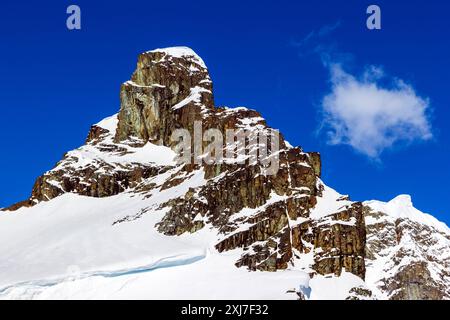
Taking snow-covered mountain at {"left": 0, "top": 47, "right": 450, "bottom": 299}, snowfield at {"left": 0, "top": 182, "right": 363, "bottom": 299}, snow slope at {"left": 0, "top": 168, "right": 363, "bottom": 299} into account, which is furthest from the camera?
snow-covered mountain at {"left": 0, "top": 47, "right": 450, "bottom": 299}

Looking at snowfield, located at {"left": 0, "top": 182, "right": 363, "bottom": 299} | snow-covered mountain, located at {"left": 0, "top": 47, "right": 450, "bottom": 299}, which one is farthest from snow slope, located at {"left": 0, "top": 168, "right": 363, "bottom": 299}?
snow-covered mountain, located at {"left": 0, "top": 47, "right": 450, "bottom": 299}

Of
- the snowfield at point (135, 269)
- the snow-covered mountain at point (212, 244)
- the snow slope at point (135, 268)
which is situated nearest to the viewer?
the snowfield at point (135, 269)

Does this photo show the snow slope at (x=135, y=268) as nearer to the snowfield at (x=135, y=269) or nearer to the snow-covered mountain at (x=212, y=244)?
the snowfield at (x=135, y=269)

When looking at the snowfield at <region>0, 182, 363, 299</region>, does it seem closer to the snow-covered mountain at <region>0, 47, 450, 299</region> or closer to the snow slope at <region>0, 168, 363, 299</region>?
the snow slope at <region>0, 168, 363, 299</region>

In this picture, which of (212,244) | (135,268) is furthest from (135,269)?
(212,244)

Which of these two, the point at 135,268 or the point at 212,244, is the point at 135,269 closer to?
the point at 135,268

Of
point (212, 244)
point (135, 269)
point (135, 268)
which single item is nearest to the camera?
point (135, 269)

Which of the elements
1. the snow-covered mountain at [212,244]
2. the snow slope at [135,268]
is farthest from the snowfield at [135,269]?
the snow-covered mountain at [212,244]

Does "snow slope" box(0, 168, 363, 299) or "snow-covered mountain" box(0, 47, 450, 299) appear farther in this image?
"snow-covered mountain" box(0, 47, 450, 299)

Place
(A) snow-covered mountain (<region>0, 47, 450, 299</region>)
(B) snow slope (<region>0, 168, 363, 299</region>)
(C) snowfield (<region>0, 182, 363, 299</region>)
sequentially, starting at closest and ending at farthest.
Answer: (C) snowfield (<region>0, 182, 363, 299</region>) < (B) snow slope (<region>0, 168, 363, 299</region>) < (A) snow-covered mountain (<region>0, 47, 450, 299</region>)
